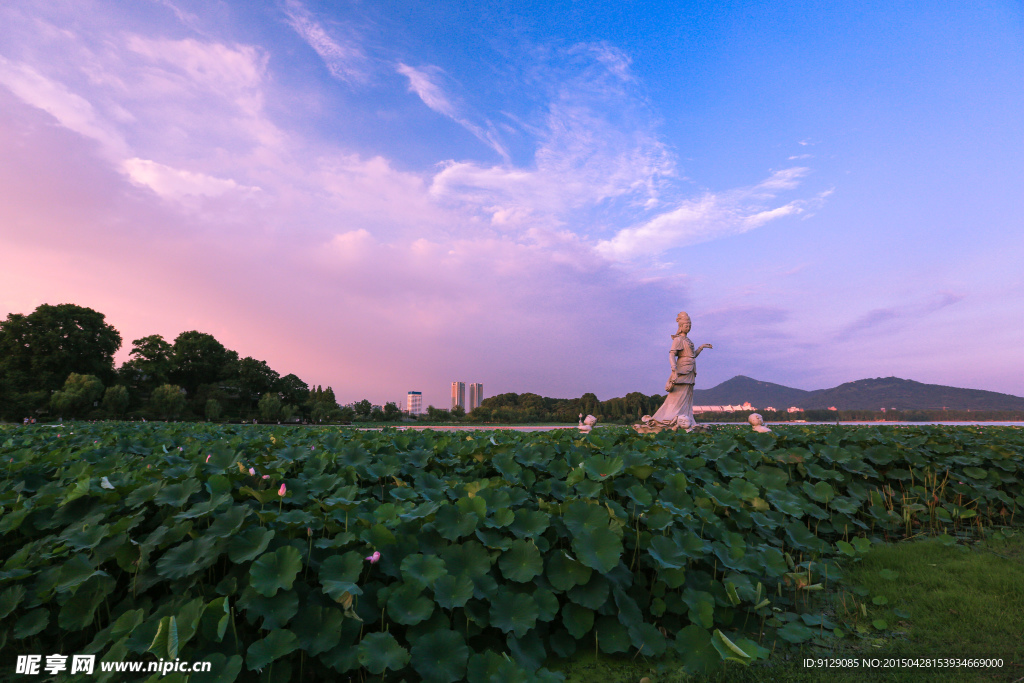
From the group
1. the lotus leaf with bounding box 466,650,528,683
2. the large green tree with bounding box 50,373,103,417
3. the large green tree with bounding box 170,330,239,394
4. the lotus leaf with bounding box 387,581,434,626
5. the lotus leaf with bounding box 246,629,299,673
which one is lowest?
the lotus leaf with bounding box 466,650,528,683

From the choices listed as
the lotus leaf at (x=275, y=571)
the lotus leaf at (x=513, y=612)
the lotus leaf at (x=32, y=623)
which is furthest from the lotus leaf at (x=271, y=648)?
the lotus leaf at (x=32, y=623)

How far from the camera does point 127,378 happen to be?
4072cm

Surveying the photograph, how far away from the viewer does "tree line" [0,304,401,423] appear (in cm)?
3141

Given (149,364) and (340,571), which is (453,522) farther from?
(149,364)

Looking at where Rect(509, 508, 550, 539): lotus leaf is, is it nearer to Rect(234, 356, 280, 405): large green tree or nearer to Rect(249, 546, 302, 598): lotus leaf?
Rect(249, 546, 302, 598): lotus leaf

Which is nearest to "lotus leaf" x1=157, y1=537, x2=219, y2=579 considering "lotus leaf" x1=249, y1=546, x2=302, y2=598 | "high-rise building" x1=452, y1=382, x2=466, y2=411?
"lotus leaf" x1=249, y1=546, x2=302, y2=598

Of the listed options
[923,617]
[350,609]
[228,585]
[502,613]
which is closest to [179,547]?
[228,585]

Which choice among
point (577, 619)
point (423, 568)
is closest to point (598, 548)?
point (577, 619)

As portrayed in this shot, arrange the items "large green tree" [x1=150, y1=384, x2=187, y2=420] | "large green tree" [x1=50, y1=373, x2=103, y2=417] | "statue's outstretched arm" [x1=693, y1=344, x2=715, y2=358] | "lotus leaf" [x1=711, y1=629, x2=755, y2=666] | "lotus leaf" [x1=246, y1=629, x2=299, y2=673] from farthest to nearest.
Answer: "large green tree" [x1=150, y1=384, x2=187, y2=420] < "large green tree" [x1=50, y1=373, x2=103, y2=417] < "statue's outstretched arm" [x1=693, y1=344, x2=715, y2=358] < "lotus leaf" [x1=711, y1=629, x2=755, y2=666] < "lotus leaf" [x1=246, y1=629, x2=299, y2=673]

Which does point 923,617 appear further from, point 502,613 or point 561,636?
point 502,613

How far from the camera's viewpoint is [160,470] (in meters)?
2.99

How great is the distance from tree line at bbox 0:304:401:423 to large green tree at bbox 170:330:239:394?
0.09 metres

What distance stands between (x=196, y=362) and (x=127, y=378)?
6.82 meters

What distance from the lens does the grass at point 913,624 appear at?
89.0 inches
